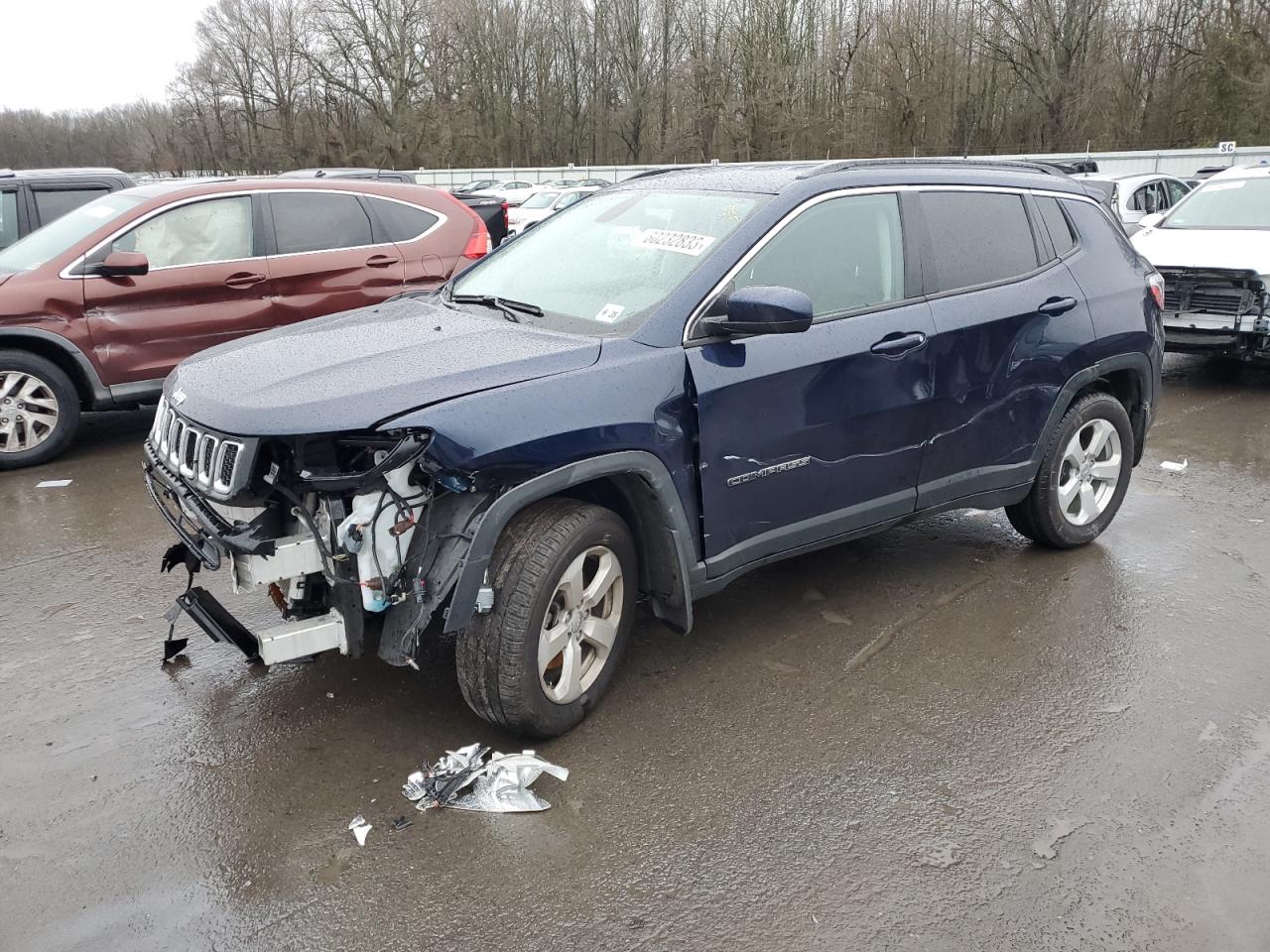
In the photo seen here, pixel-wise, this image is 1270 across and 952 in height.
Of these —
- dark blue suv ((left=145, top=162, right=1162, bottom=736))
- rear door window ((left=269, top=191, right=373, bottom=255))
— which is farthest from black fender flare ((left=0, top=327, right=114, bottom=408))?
dark blue suv ((left=145, top=162, right=1162, bottom=736))

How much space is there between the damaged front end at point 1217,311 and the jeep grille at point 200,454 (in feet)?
28.0

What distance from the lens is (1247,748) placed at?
3.52 m

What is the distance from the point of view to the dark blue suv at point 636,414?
310 centimetres

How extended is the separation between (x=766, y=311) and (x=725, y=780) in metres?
1.58

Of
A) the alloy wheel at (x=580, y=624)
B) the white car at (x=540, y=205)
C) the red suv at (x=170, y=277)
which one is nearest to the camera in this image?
the alloy wheel at (x=580, y=624)

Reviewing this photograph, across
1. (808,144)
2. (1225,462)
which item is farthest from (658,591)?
(808,144)

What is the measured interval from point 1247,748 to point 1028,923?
136 cm

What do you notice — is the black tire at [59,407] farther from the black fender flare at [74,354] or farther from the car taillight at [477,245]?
the car taillight at [477,245]

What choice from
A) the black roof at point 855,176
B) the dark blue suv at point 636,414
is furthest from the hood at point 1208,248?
the dark blue suv at point 636,414

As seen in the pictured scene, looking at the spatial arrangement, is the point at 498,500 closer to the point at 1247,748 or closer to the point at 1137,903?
the point at 1137,903

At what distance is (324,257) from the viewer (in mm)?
7664

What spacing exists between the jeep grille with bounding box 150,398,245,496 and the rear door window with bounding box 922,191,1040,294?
2.93m

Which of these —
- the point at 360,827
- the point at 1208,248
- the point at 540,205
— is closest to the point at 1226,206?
the point at 1208,248

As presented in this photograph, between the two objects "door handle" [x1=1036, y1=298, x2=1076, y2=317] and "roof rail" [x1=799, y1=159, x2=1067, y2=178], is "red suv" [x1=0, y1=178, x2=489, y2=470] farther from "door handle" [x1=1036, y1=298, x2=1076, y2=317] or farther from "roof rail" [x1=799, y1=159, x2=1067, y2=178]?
"door handle" [x1=1036, y1=298, x2=1076, y2=317]
